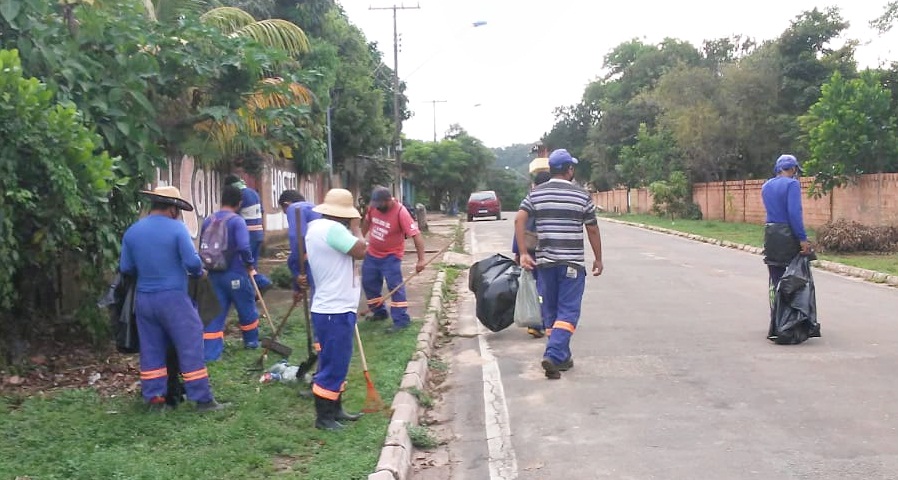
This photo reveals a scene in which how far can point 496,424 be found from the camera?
19.8 feet

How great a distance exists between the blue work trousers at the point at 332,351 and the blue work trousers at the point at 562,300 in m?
2.12

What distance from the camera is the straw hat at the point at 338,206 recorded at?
222 inches

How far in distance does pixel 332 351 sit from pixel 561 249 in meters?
2.31

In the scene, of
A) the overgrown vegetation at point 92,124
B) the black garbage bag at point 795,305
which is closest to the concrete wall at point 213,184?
the overgrown vegetation at point 92,124

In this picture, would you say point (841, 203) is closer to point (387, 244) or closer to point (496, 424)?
point (387, 244)

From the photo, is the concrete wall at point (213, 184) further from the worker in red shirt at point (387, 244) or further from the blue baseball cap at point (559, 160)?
the blue baseball cap at point (559, 160)

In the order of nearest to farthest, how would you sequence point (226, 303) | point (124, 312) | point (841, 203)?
1. point (124, 312)
2. point (226, 303)
3. point (841, 203)

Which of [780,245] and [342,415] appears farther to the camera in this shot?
[780,245]

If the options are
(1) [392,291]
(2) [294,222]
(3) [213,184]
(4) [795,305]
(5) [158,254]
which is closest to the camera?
(5) [158,254]

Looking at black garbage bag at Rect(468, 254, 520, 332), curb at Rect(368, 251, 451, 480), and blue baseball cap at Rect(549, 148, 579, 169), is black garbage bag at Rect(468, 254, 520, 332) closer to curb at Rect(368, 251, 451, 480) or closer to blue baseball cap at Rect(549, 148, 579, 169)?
curb at Rect(368, 251, 451, 480)

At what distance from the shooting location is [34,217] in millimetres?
6469

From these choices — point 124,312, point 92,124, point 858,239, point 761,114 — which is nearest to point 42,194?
point 92,124

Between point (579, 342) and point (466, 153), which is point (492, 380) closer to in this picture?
point (579, 342)

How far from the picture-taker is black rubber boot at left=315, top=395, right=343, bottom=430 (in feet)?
18.5
